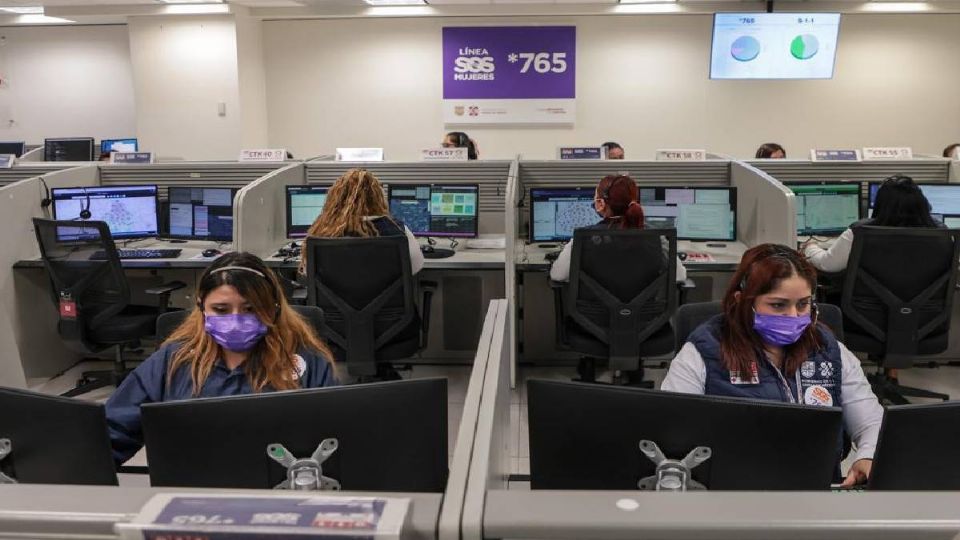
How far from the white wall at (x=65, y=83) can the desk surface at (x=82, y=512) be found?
863 centimetres

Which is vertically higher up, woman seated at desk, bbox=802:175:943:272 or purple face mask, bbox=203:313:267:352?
woman seated at desk, bbox=802:175:943:272

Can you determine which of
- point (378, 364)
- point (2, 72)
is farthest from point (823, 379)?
point (2, 72)

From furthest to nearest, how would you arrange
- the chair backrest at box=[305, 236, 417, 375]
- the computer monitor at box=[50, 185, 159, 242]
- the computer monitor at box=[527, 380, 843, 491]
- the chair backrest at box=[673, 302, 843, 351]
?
1. the computer monitor at box=[50, 185, 159, 242]
2. the chair backrest at box=[305, 236, 417, 375]
3. the chair backrest at box=[673, 302, 843, 351]
4. the computer monitor at box=[527, 380, 843, 491]

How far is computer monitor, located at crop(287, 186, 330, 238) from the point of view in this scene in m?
4.14

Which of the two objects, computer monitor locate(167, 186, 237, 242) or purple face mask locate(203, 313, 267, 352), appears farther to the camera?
computer monitor locate(167, 186, 237, 242)

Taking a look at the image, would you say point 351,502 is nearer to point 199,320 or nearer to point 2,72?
point 199,320

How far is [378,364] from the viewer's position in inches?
133

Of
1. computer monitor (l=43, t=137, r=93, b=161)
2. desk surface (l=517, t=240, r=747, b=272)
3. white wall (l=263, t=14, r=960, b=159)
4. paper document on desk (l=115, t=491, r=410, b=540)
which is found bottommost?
desk surface (l=517, t=240, r=747, b=272)

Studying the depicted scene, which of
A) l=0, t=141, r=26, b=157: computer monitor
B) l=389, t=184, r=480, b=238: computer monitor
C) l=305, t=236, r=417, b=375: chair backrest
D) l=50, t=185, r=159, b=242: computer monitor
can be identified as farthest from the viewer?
l=0, t=141, r=26, b=157: computer monitor

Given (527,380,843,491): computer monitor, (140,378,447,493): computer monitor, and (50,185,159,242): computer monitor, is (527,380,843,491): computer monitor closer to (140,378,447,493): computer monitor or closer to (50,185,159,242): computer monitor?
(140,378,447,493): computer monitor

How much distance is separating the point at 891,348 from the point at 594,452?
2655mm

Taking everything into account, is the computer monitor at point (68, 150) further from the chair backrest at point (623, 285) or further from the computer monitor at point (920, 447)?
the computer monitor at point (920, 447)

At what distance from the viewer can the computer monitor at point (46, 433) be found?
3.58 ft

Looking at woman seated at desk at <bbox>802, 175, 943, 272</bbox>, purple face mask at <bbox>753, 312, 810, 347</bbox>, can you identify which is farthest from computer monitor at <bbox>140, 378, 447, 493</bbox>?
woman seated at desk at <bbox>802, 175, 943, 272</bbox>
